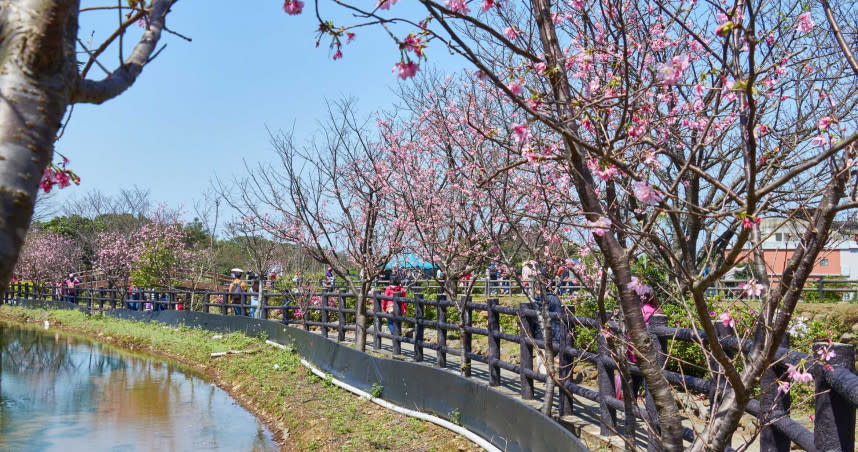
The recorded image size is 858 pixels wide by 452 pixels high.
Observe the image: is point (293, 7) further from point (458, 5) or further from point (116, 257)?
point (116, 257)

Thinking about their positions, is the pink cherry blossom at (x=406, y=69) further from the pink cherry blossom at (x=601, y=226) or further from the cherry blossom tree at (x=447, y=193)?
the cherry blossom tree at (x=447, y=193)

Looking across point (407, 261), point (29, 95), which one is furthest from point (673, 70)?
point (407, 261)

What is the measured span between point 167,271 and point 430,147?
20570mm

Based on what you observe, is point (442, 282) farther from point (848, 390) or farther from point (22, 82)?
point (22, 82)

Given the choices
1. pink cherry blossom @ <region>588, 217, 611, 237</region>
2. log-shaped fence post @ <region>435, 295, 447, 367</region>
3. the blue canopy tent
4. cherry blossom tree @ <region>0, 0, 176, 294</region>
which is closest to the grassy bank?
log-shaped fence post @ <region>435, 295, 447, 367</region>

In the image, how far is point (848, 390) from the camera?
8.82 feet

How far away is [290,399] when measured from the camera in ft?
36.5

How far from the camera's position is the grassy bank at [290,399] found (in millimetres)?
7961

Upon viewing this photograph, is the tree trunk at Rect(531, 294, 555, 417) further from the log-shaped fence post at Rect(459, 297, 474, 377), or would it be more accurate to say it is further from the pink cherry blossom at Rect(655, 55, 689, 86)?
the pink cherry blossom at Rect(655, 55, 689, 86)

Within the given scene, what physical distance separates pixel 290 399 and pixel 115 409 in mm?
3203

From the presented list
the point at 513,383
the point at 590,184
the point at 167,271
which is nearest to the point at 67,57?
the point at 590,184

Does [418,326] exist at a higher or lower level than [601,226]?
lower

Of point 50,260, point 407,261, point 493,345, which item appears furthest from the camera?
point 50,260

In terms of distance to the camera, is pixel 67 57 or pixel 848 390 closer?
pixel 67 57
